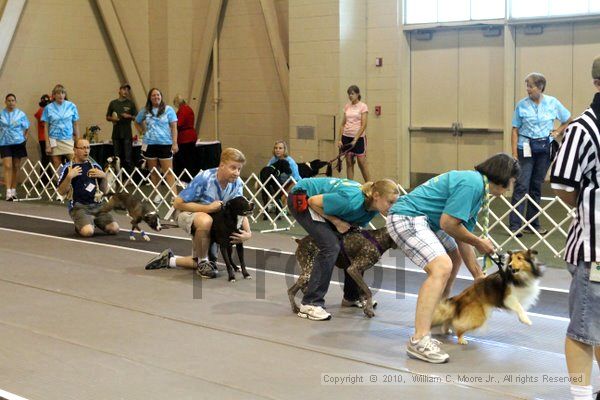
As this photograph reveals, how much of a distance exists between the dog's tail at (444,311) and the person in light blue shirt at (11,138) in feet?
26.7

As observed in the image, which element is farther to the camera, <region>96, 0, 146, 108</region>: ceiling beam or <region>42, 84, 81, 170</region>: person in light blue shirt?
<region>96, 0, 146, 108</region>: ceiling beam

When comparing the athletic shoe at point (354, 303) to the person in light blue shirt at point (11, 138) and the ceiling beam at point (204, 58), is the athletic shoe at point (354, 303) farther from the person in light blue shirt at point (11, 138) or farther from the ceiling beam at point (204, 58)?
Result: the ceiling beam at point (204, 58)

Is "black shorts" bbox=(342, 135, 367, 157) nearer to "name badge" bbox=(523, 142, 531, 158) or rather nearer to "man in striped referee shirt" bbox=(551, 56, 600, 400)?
"name badge" bbox=(523, 142, 531, 158)

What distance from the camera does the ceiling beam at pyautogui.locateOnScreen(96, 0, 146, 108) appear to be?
14625 mm

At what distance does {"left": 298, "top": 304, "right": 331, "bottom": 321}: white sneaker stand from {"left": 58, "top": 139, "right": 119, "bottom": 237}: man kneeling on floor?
3.58 metres

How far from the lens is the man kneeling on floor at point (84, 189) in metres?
8.05

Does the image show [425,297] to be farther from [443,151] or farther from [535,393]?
[443,151]

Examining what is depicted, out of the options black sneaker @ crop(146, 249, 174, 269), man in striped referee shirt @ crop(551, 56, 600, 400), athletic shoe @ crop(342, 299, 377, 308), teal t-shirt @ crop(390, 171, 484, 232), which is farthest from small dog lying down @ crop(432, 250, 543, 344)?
black sneaker @ crop(146, 249, 174, 269)

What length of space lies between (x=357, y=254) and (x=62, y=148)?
7.19 metres

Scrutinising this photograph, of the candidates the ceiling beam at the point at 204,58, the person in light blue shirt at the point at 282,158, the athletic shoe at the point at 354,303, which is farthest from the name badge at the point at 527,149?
the ceiling beam at the point at 204,58

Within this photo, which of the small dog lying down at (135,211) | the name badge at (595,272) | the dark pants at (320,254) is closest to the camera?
the name badge at (595,272)

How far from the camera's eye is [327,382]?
3941 millimetres

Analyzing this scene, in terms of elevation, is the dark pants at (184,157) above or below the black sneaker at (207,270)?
above

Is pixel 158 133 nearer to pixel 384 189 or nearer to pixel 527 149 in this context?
pixel 527 149
